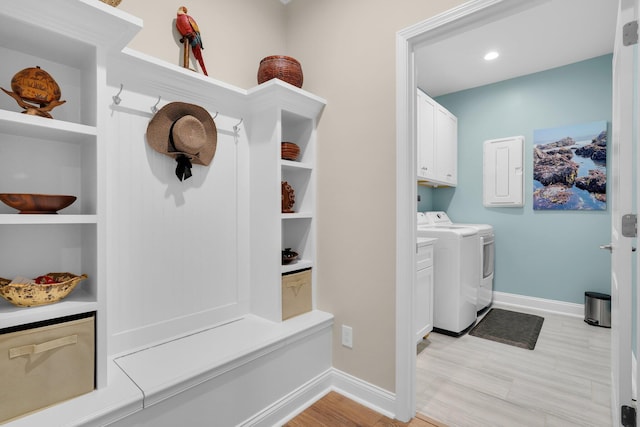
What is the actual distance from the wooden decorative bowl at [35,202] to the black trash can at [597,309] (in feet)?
13.8

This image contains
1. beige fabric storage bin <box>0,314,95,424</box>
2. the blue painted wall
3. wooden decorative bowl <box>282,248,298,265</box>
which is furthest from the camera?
the blue painted wall

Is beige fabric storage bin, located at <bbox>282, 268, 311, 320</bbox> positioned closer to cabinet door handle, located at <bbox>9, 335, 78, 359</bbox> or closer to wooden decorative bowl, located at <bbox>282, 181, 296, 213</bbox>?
wooden decorative bowl, located at <bbox>282, 181, 296, 213</bbox>

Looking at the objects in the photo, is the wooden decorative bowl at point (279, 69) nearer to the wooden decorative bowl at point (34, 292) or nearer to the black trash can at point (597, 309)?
the wooden decorative bowl at point (34, 292)

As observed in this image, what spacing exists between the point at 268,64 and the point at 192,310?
1.52 metres

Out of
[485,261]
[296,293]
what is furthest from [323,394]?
[485,261]

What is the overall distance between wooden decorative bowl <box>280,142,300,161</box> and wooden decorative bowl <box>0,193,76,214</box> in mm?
1144

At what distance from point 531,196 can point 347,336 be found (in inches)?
118

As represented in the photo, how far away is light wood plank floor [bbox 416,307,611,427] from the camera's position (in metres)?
1.83

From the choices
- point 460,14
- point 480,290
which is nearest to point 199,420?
point 460,14

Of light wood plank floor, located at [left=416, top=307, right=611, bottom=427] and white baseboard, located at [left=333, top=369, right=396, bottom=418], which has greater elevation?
white baseboard, located at [left=333, top=369, right=396, bottom=418]

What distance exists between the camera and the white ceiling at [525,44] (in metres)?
2.62

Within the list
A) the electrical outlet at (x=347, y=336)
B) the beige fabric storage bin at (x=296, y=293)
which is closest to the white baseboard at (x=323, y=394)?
the electrical outlet at (x=347, y=336)

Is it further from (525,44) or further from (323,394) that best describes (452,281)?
(525,44)

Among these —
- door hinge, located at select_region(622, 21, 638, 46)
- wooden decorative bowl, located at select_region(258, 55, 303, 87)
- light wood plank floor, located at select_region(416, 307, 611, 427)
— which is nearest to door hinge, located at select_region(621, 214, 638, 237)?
door hinge, located at select_region(622, 21, 638, 46)
